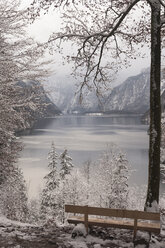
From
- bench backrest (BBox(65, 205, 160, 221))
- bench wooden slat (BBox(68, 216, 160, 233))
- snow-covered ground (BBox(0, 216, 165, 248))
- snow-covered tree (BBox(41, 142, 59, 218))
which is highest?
bench backrest (BBox(65, 205, 160, 221))

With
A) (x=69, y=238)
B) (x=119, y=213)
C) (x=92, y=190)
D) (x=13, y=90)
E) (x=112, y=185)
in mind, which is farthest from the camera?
(x=92, y=190)

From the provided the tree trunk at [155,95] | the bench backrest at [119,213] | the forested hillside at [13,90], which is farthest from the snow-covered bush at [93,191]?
the tree trunk at [155,95]

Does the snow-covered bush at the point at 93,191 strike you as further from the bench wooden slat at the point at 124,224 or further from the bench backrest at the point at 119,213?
the bench backrest at the point at 119,213

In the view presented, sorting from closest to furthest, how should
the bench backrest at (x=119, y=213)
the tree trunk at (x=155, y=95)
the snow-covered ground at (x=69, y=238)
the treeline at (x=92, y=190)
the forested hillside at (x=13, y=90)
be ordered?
the bench backrest at (x=119, y=213)
the snow-covered ground at (x=69, y=238)
the tree trunk at (x=155, y=95)
the forested hillside at (x=13, y=90)
the treeline at (x=92, y=190)

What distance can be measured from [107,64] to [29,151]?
5710 cm

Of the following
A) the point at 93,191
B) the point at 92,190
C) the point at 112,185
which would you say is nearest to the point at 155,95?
the point at 112,185

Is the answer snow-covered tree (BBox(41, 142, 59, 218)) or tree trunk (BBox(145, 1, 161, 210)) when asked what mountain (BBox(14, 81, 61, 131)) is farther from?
snow-covered tree (BBox(41, 142, 59, 218))

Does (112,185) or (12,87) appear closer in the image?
(12,87)

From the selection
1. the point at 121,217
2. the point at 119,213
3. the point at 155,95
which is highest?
the point at 155,95

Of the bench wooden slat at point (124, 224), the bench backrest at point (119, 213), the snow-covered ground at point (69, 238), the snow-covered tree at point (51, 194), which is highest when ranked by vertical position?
the bench backrest at point (119, 213)

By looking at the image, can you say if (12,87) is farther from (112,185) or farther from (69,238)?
(112,185)

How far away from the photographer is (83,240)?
5957 mm

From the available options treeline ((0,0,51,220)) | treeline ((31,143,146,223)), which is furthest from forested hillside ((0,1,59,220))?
treeline ((31,143,146,223))

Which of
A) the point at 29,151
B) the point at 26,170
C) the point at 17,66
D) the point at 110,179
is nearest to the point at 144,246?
the point at 17,66
